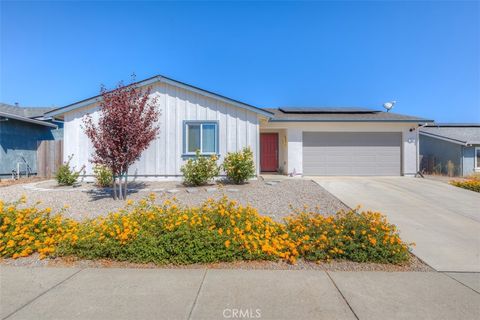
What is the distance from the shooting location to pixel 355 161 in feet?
39.4

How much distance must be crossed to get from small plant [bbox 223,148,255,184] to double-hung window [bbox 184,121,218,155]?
116cm

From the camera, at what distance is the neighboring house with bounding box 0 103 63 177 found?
1117 centimetres

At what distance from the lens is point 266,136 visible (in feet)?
43.0

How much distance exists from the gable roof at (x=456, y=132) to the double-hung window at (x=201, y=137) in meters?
15.2

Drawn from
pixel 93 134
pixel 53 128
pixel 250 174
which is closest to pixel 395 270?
pixel 250 174

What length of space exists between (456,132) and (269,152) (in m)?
14.8

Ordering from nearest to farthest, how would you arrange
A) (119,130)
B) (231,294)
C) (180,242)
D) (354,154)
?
(231,294) → (180,242) → (119,130) → (354,154)

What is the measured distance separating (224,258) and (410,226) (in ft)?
13.6

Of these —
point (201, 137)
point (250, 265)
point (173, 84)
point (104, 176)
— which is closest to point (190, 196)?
point (201, 137)

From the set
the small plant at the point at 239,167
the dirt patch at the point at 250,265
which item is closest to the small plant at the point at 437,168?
the small plant at the point at 239,167

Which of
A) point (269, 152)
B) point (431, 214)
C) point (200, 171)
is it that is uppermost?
point (269, 152)

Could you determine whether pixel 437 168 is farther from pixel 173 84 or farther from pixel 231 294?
pixel 231 294

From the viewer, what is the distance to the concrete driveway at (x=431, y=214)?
152 inches

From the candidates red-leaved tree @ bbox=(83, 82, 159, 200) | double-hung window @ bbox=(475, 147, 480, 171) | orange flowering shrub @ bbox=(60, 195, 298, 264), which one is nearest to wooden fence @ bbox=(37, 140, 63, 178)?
red-leaved tree @ bbox=(83, 82, 159, 200)
